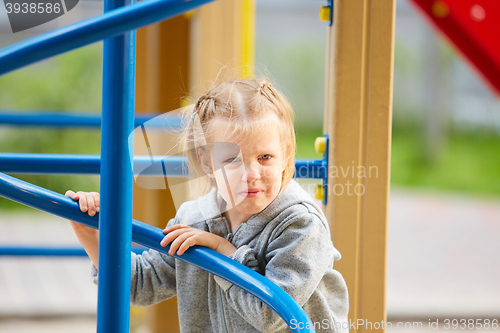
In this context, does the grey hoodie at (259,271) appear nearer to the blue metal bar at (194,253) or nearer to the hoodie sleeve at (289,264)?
the hoodie sleeve at (289,264)

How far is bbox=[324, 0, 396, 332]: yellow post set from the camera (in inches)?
41.4

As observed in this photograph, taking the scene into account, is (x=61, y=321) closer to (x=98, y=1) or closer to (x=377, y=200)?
(x=377, y=200)

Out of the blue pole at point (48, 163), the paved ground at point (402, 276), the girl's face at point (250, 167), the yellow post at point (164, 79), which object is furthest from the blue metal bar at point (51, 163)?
the paved ground at point (402, 276)

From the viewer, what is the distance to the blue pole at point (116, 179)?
60cm

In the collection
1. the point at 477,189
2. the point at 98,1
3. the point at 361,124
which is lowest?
the point at 477,189

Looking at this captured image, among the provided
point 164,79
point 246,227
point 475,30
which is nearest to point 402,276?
point 164,79

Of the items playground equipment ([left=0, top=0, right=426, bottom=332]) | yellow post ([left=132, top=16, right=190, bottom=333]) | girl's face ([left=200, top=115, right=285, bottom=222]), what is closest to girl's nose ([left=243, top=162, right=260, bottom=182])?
girl's face ([left=200, top=115, right=285, bottom=222])

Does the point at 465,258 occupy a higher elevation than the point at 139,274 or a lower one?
lower

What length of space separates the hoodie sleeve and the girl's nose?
9 cm

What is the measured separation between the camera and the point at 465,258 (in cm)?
428

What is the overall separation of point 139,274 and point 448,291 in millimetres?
2706

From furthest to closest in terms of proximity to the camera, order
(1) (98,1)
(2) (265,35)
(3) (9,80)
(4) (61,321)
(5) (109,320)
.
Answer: (2) (265,35)
(3) (9,80)
(1) (98,1)
(4) (61,321)
(5) (109,320)

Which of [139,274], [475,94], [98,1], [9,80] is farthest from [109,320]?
[475,94]

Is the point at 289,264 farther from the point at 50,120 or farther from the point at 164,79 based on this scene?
the point at 164,79
